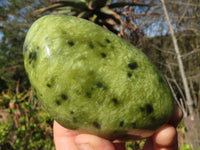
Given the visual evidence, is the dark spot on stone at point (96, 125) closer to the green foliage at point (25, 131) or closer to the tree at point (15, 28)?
the green foliage at point (25, 131)

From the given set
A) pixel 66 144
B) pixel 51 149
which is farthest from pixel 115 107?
pixel 51 149

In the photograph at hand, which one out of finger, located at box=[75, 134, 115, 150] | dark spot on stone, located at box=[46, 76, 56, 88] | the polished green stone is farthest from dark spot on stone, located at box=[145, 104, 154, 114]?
dark spot on stone, located at box=[46, 76, 56, 88]

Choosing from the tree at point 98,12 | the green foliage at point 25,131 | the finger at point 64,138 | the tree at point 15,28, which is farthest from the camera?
the tree at point 15,28

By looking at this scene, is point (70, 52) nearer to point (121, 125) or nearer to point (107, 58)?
point (107, 58)

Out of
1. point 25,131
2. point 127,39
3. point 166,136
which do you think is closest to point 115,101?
point 166,136

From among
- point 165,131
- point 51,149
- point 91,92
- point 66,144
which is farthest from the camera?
point 51,149

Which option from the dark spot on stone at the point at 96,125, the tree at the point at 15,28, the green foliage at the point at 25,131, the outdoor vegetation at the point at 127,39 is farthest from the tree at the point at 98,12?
the dark spot on stone at the point at 96,125

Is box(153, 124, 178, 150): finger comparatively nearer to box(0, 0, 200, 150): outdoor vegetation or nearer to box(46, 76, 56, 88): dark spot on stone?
box(46, 76, 56, 88): dark spot on stone

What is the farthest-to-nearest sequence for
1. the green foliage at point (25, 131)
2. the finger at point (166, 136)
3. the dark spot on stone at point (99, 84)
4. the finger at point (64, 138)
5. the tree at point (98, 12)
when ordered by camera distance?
the tree at point (98, 12), the green foliage at point (25, 131), the finger at point (64, 138), the finger at point (166, 136), the dark spot on stone at point (99, 84)
